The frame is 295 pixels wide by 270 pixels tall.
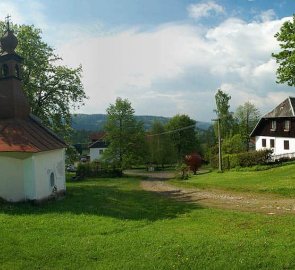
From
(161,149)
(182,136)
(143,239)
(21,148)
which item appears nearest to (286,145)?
(161,149)

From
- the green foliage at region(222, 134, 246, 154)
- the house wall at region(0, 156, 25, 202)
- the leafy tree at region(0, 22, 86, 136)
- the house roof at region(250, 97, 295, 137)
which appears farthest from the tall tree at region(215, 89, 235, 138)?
the house wall at region(0, 156, 25, 202)

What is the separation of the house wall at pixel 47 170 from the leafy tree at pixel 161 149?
4342 centimetres

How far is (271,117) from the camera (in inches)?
1849

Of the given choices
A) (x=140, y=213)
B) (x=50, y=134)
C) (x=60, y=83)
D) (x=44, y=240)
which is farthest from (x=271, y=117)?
(x=44, y=240)

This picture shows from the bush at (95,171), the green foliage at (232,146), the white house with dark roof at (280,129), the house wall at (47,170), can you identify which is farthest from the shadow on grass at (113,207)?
the green foliage at (232,146)

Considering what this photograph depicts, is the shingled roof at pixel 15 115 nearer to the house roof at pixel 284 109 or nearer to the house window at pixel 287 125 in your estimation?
the house window at pixel 287 125

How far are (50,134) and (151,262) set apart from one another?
17.6m

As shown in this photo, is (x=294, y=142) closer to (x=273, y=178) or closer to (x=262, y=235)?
(x=273, y=178)

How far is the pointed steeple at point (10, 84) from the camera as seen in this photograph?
24469 mm

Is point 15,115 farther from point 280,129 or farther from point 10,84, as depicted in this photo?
point 280,129

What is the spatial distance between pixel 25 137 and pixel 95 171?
27.0m

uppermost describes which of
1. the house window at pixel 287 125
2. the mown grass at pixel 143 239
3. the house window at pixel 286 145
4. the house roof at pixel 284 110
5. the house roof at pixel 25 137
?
the house roof at pixel 284 110

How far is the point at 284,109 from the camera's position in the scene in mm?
46125

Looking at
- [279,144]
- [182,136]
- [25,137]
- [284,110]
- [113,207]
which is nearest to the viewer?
[113,207]
